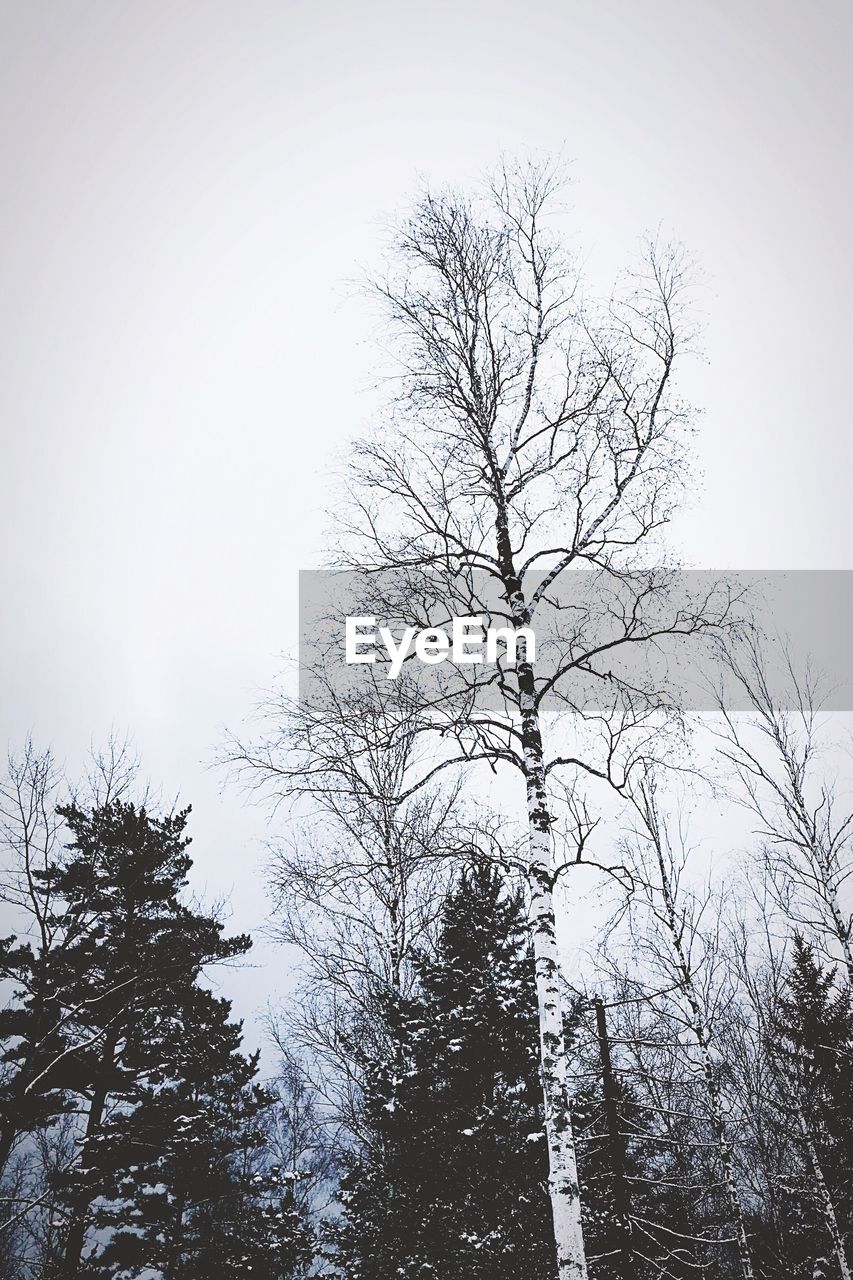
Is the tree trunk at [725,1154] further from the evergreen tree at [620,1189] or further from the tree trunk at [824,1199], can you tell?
the tree trunk at [824,1199]

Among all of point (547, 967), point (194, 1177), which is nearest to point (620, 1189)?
point (547, 967)

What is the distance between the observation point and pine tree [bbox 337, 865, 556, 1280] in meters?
10.1

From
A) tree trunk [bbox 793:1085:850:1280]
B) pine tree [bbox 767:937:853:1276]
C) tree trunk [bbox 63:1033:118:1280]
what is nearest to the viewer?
tree trunk [bbox 793:1085:850:1280]

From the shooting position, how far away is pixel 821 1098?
53.9ft

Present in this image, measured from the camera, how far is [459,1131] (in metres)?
11.1

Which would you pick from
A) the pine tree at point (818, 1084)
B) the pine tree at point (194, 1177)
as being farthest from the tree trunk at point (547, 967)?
the pine tree at point (818, 1084)

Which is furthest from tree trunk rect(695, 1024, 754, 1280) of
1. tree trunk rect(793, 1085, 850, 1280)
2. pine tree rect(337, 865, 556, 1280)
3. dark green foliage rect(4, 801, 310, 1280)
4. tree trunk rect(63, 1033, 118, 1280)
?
tree trunk rect(63, 1033, 118, 1280)

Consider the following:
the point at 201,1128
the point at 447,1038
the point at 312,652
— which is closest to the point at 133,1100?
the point at 201,1128

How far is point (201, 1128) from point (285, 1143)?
20.9 m

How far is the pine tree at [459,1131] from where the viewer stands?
10.1m

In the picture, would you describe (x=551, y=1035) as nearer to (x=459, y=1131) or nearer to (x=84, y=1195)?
(x=459, y=1131)

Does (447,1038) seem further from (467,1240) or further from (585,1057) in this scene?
(585,1057)

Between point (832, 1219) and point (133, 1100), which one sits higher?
point (133, 1100)

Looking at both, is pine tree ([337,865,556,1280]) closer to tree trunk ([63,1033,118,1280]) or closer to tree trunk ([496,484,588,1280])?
tree trunk ([496,484,588,1280])
